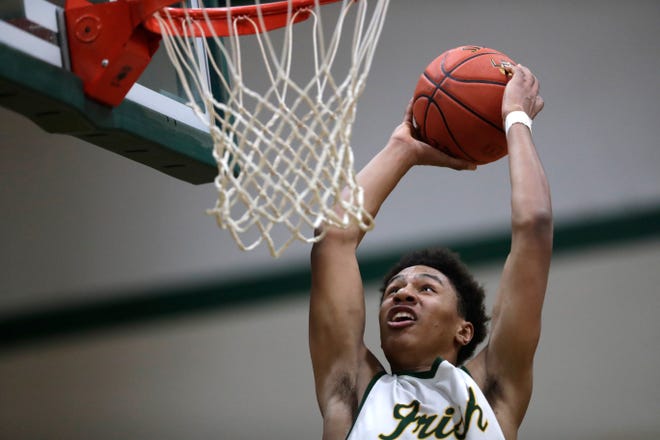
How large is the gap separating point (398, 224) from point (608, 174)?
3.37ft

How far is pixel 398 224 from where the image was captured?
511cm

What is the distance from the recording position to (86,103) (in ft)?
8.01

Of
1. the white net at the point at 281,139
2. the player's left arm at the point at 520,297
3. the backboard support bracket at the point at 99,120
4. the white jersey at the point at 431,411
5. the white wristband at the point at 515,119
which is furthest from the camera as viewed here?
the white wristband at the point at 515,119

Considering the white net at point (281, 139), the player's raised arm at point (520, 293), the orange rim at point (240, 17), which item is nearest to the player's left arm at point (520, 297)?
the player's raised arm at point (520, 293)

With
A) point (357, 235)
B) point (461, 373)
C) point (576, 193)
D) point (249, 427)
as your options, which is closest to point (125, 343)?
point (249, 427)

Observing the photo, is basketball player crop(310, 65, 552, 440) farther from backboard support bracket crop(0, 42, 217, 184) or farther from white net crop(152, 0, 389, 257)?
backboard support bracket crop(0, 42, 217, 184)

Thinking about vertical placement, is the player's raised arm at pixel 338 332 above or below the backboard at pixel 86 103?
below

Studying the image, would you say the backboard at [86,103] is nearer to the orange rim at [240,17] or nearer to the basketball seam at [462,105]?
the orange rim at [240,17]

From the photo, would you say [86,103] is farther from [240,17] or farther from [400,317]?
[400,317]

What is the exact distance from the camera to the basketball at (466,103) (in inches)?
110

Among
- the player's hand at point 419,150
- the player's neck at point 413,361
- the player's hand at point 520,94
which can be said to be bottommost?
the player's neck at point 413,361

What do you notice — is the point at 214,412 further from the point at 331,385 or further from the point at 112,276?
the point at 331,385

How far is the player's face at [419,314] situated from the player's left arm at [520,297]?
0.15 metres

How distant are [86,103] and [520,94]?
1135mm
